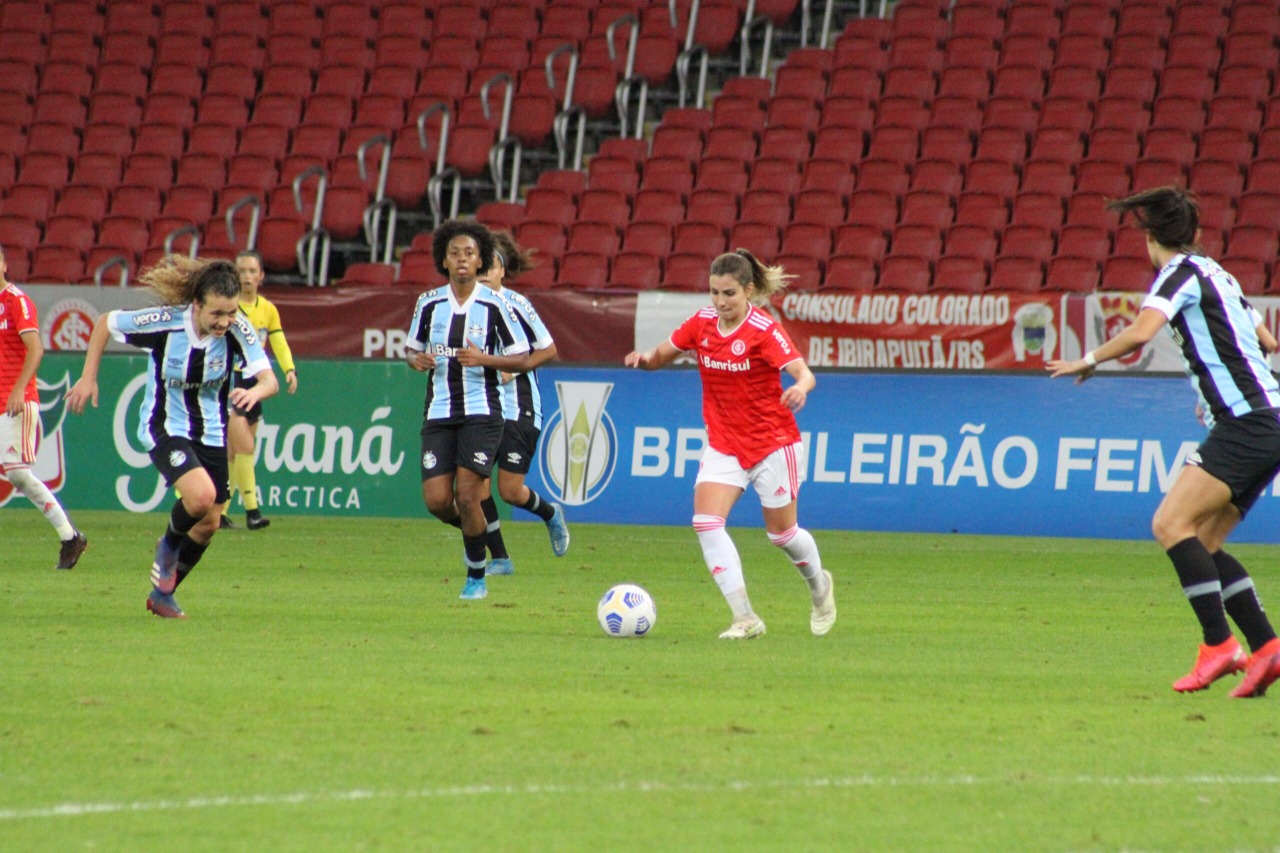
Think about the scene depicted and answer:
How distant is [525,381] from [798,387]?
4.55m

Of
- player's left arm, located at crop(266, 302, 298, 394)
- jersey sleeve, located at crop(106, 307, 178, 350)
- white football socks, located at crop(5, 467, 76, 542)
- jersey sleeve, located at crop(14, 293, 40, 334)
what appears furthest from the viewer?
player's left arm, located at crop(266, 302, 298, 394)

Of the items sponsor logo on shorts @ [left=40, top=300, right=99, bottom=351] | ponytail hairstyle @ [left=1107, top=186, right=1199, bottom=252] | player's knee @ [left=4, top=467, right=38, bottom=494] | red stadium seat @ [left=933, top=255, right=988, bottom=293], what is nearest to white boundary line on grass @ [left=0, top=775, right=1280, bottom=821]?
ponytail hairstyle @ [left=1107, top=186, right=1199, bottom=252]

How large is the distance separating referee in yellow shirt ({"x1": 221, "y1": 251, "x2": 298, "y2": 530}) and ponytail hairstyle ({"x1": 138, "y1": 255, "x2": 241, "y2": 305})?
5.94 m

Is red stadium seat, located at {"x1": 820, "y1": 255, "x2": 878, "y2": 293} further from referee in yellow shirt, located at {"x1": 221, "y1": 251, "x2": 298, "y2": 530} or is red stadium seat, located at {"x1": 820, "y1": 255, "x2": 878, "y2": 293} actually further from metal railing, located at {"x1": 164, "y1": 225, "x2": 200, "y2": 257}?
metal railing, located at {"x1": 164, "y1": 225, "x2": 200, "y2": 257}

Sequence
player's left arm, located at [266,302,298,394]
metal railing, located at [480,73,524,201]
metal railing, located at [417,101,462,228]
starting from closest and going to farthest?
player's left arm, located at [266,302,298,394] → metal railing, located at [417,101,462,228] → metal railing, located at [480,73,524,201]

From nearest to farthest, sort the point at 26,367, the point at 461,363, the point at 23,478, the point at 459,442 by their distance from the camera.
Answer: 1. the point at 461,363
2. the point at 459,442
3. the point at 26,367
4. the point at 23,478

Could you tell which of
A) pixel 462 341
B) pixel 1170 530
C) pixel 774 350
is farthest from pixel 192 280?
pixel 1170 530

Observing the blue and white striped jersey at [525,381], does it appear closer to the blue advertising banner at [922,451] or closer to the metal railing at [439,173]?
the blue advertising banner at [922,451]

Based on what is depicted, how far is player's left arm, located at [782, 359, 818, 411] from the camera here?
8.52 m

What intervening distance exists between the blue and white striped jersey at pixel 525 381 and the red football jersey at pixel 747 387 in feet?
7.75

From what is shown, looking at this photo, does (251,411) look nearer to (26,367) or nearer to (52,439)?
(52,439)

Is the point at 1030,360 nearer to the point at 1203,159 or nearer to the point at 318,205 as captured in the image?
the point at 1203,159

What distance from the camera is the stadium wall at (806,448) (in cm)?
1609

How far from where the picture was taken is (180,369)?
32.0ft
